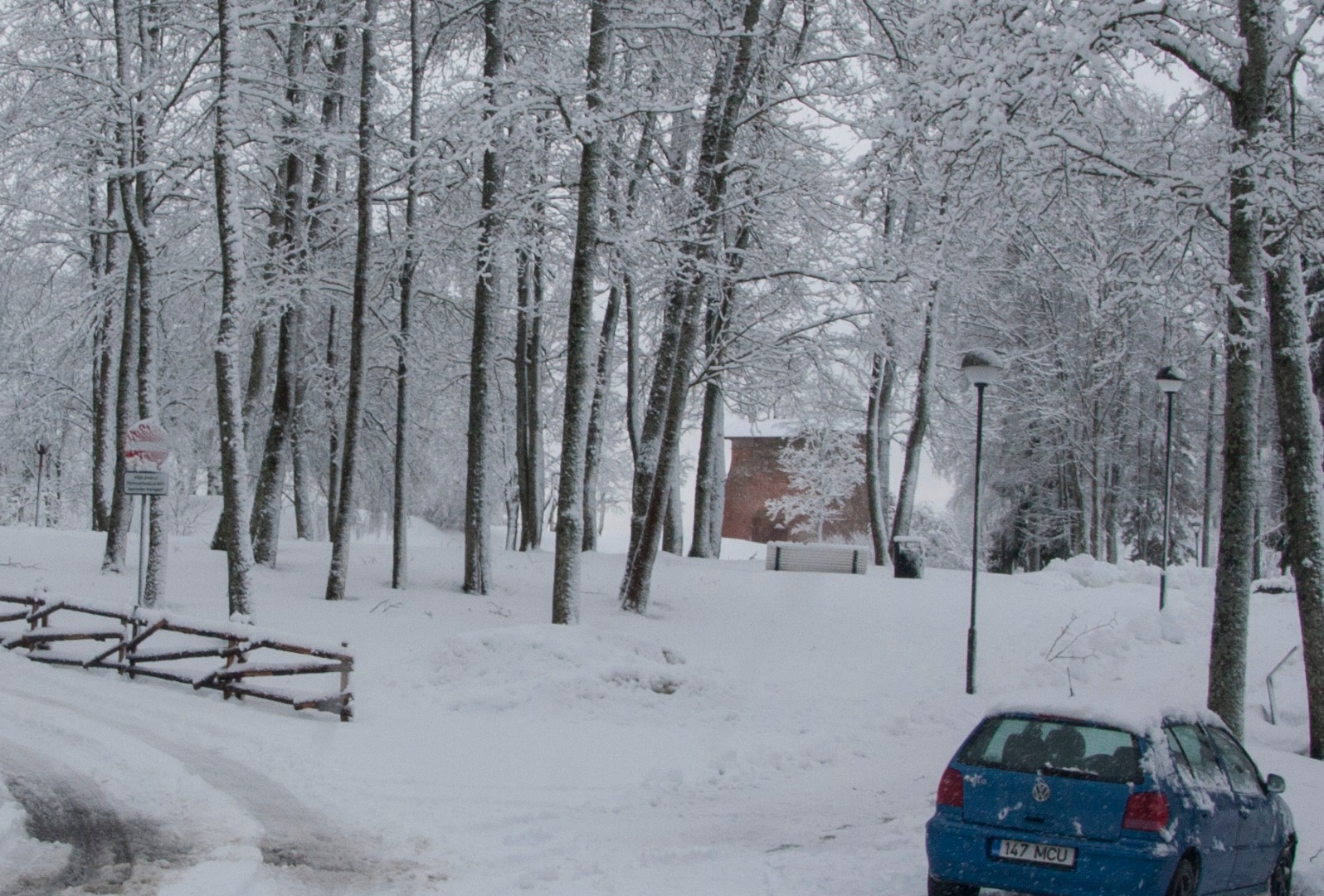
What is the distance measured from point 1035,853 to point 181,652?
31.8 feet

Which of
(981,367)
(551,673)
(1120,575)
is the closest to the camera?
(551,673)

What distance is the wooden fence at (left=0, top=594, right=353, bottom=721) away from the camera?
12520 millimetres

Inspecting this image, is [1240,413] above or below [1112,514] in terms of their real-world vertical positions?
above

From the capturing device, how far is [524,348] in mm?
26016

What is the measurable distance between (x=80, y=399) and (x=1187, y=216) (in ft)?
97.7

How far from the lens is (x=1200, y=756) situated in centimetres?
780

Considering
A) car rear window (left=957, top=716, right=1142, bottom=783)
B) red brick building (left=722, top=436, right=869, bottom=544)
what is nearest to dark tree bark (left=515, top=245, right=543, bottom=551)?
car rear window (left=957, top=716, right=1142, bottom=783)

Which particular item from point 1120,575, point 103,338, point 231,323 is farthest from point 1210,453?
point 103,338

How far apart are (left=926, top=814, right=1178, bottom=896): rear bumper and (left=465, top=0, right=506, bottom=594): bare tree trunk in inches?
535

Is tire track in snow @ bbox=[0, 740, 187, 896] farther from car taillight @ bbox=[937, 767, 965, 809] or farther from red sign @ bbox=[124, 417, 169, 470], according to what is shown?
red sign @ bbox=[124, 417, 169, 470]

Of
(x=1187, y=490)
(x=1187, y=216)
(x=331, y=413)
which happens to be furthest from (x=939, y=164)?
(x=1187, y=490)

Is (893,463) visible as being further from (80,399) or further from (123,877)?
(123,877)

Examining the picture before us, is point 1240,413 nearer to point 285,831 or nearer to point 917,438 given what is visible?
point 285,831

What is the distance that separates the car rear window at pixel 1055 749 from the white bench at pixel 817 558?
1697cm
